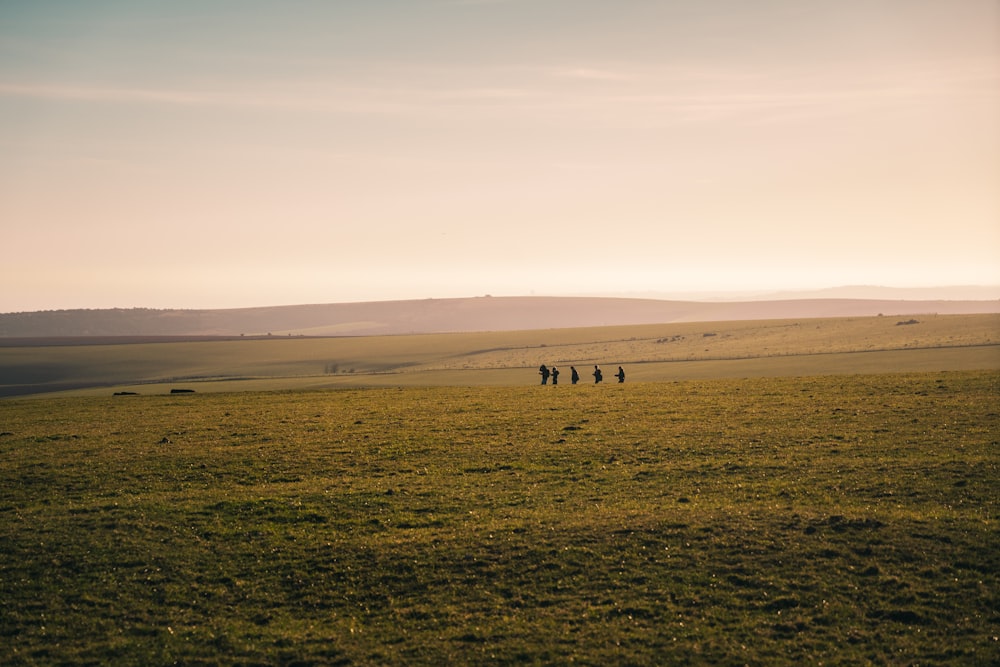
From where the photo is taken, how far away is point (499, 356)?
127312 millimetres

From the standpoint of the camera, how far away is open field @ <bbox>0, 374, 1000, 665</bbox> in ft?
55.5

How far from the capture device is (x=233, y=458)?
3127 cm

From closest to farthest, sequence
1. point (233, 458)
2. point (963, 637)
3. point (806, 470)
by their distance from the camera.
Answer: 1. point (963, 637)
2. point (806, 470)
3. point (233, 458)

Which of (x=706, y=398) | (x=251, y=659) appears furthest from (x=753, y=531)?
(x=706, y=398)

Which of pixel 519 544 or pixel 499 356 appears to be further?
pixel 499 356

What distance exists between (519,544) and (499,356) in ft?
349

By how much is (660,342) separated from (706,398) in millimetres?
87031

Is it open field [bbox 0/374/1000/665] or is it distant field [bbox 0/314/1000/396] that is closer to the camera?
open field [bbox 0/374/1000/665]

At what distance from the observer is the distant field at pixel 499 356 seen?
7762cm

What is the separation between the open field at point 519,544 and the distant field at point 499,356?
39.8 m

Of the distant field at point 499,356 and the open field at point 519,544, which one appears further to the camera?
the distant field at point 499,356

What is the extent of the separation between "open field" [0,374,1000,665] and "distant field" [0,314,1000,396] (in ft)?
131

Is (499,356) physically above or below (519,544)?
above

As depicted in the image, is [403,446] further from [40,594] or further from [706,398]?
[706,398]
